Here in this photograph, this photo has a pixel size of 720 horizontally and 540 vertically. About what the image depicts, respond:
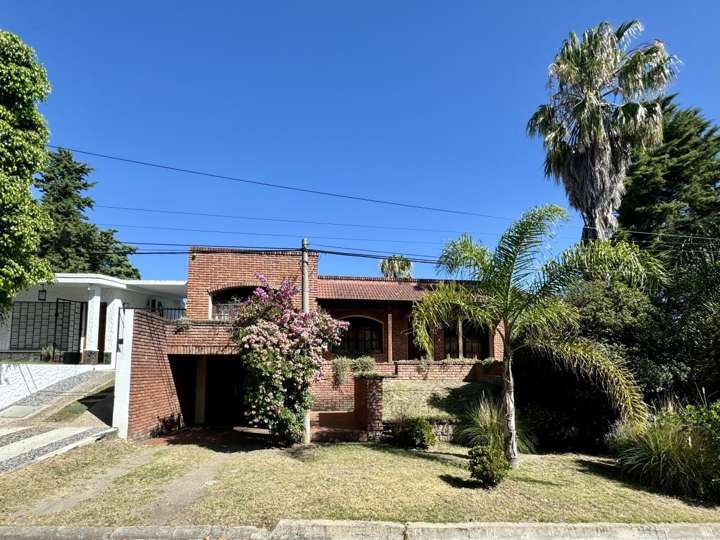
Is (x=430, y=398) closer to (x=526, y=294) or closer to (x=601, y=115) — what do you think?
(x=526, y=294)

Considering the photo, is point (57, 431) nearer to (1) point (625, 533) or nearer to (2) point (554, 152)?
(1) point (625, 533)

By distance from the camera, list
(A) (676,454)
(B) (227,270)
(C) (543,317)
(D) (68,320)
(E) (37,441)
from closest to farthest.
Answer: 1. (A) (676,454)
2. (C) (543,317)
3. (E) (37,441)
4. (B) (227,270)
5. (D) (68,320)

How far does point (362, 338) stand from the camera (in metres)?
21.0

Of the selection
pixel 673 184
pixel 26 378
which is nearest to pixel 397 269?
pixel 673 184

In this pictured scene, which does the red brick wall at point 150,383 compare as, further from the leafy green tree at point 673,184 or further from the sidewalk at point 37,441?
the leafy green tree at point 673,184

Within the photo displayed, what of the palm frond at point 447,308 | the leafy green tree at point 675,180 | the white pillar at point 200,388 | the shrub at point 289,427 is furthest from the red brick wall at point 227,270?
the leafy green tree at point 675,180

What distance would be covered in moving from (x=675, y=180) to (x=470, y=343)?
38.8 feet

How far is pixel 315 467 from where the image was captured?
809 centimetres

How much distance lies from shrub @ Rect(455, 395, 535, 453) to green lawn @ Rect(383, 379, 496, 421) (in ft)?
1.75

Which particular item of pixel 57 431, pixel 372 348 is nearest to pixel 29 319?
pixel 57 431

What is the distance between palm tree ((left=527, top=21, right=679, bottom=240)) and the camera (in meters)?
17.0

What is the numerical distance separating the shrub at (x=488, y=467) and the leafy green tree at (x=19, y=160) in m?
11.2

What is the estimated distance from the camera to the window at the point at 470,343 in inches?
836

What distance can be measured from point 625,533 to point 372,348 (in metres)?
15.4
